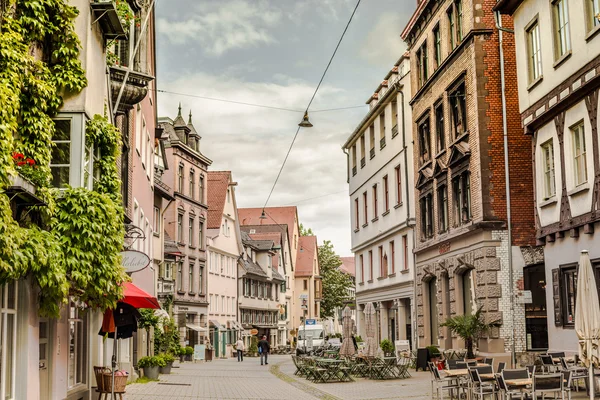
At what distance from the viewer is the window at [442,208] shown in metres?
31.4

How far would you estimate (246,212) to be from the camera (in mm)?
104625

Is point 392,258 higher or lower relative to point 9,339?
higher

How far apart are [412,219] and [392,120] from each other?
5.79 m

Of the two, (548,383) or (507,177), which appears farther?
(507,177)

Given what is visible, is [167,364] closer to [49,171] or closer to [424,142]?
[424,142]

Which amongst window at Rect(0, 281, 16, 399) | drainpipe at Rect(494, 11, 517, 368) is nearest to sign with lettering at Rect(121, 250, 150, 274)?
window at Rect(0, 281, 16, 399)

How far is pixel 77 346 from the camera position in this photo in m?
18.9

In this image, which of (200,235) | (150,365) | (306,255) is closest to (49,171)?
(150,365)

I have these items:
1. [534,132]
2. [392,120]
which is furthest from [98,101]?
[392,120]

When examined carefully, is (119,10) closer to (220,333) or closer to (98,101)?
(98,101)

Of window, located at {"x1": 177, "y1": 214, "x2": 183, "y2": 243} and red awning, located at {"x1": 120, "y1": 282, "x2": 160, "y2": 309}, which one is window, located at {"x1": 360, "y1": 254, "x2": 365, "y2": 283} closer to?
window, located at {"x1": 177, "y1": 214, "x2": 183, "y2": 243}

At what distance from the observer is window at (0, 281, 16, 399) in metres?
12.6

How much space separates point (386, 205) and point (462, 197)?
1238 cm

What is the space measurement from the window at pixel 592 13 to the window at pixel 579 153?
7.56 feet
